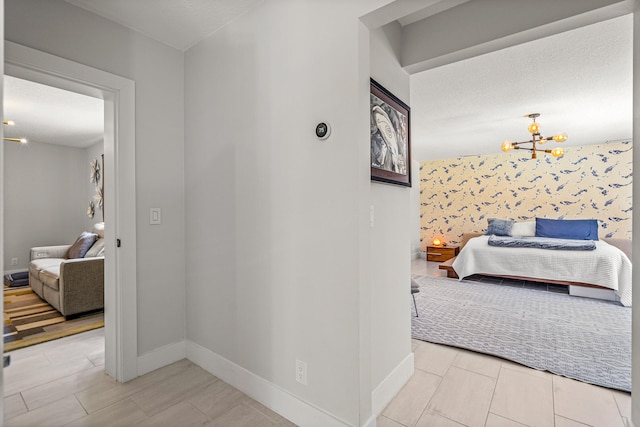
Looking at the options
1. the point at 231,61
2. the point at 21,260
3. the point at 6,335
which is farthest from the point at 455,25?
the point at 21,260

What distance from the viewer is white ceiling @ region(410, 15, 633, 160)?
105 inches

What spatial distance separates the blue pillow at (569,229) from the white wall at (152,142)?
6464 millimetres

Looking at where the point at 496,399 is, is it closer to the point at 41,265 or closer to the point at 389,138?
the point at 389,138

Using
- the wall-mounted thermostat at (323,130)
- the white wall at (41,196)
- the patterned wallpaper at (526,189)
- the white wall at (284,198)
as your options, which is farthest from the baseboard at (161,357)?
the patterned wallpaper at (526,189)

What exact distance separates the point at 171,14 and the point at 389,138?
5.31 feet

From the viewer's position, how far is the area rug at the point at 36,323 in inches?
114

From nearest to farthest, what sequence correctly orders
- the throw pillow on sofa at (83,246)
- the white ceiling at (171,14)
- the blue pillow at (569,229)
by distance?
the white ceiling at (171,14) → the throw pillow on sofa at (83,246) → the blue pillow at (569,229)

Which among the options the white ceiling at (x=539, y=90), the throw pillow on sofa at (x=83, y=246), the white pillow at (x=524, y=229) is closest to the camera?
the white ceiling at (x=539, y=90)

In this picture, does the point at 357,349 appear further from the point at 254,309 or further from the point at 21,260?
the point at 21,260

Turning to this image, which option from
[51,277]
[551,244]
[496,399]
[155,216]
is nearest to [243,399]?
[155,216]

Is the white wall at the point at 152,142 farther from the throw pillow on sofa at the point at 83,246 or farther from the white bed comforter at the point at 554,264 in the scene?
the white bed comforter at the point at 554,264

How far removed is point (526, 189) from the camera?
6.80m

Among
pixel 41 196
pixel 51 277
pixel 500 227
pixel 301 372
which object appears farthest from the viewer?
pixel 500 227

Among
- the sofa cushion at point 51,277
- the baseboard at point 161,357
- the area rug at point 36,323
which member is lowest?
the area rug at point 36,323
